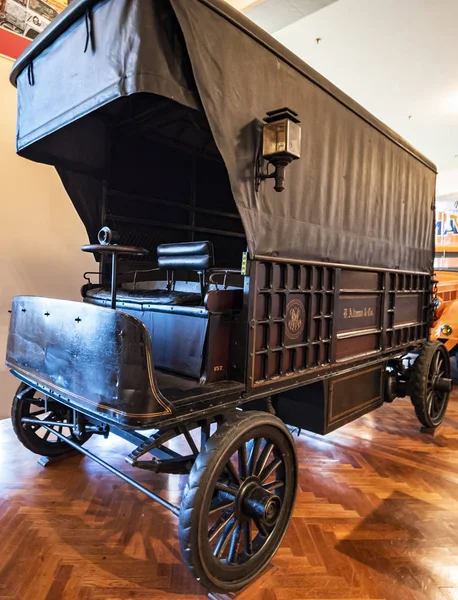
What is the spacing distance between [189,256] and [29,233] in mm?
2282

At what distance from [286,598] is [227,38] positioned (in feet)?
8.35

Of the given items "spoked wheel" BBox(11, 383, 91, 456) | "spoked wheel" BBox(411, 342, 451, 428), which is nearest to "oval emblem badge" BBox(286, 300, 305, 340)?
"spoked wheel" BBox(11, 383, 91, 456)

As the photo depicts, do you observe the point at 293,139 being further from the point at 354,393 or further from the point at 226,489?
the point at 354,393

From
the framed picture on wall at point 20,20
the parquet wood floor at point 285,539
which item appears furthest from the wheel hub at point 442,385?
the framed picture on wall at point 20,20

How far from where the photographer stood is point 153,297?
229 centimetres

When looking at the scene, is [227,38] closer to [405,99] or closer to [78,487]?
[78,487]

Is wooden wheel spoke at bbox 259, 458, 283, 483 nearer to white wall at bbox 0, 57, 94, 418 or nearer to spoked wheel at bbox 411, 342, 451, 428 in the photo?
spoked wheel at bbox 411, 342, 451, 428

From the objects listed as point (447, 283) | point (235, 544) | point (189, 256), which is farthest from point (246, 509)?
point (447, 283)

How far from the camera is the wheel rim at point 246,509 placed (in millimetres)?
1763

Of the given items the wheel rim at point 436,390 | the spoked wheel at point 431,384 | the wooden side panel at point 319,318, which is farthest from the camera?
the wheel rim at point 436,390

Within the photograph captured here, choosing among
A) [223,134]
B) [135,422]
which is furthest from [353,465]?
[223,134]

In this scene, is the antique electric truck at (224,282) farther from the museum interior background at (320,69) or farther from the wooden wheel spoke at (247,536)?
the museum interior background at (320,69)

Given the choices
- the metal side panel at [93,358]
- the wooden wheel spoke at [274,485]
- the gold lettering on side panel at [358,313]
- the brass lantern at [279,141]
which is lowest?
the wooden wheel spoke at [274,485]

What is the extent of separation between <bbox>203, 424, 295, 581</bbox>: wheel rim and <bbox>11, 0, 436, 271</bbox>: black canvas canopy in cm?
97
